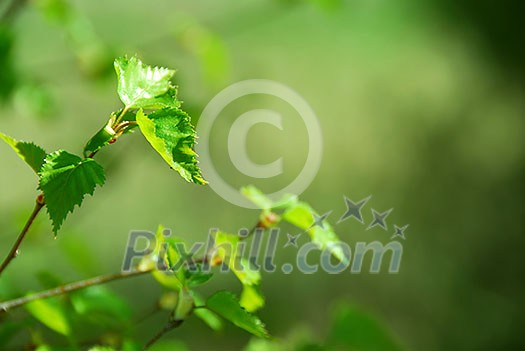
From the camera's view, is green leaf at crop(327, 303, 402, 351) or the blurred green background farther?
the blurred green background

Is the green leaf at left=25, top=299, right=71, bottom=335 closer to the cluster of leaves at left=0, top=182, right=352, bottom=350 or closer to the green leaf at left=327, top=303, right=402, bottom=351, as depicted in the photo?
the cluster of leaves at left=0, top=182, right=352, bottom=350

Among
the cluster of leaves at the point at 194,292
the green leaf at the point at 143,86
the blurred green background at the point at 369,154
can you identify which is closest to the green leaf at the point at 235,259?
the cluster of leaves at the point at 194,292

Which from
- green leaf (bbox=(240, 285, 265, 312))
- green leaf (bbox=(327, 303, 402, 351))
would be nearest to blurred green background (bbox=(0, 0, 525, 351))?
green leaf (bbox=(327, 303, 402, 351))

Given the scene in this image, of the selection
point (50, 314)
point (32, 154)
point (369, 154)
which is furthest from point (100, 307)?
point (369, 154)

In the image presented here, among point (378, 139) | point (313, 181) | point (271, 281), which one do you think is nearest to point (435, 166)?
point (378, 139)

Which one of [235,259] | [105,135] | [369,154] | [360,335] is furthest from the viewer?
[369,154]

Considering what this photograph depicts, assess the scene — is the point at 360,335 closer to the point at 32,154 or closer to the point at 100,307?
the point at 100,307

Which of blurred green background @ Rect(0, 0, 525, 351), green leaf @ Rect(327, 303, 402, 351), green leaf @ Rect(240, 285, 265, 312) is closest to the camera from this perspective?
green leaf @ Rect(240, 285, 265, 312)
